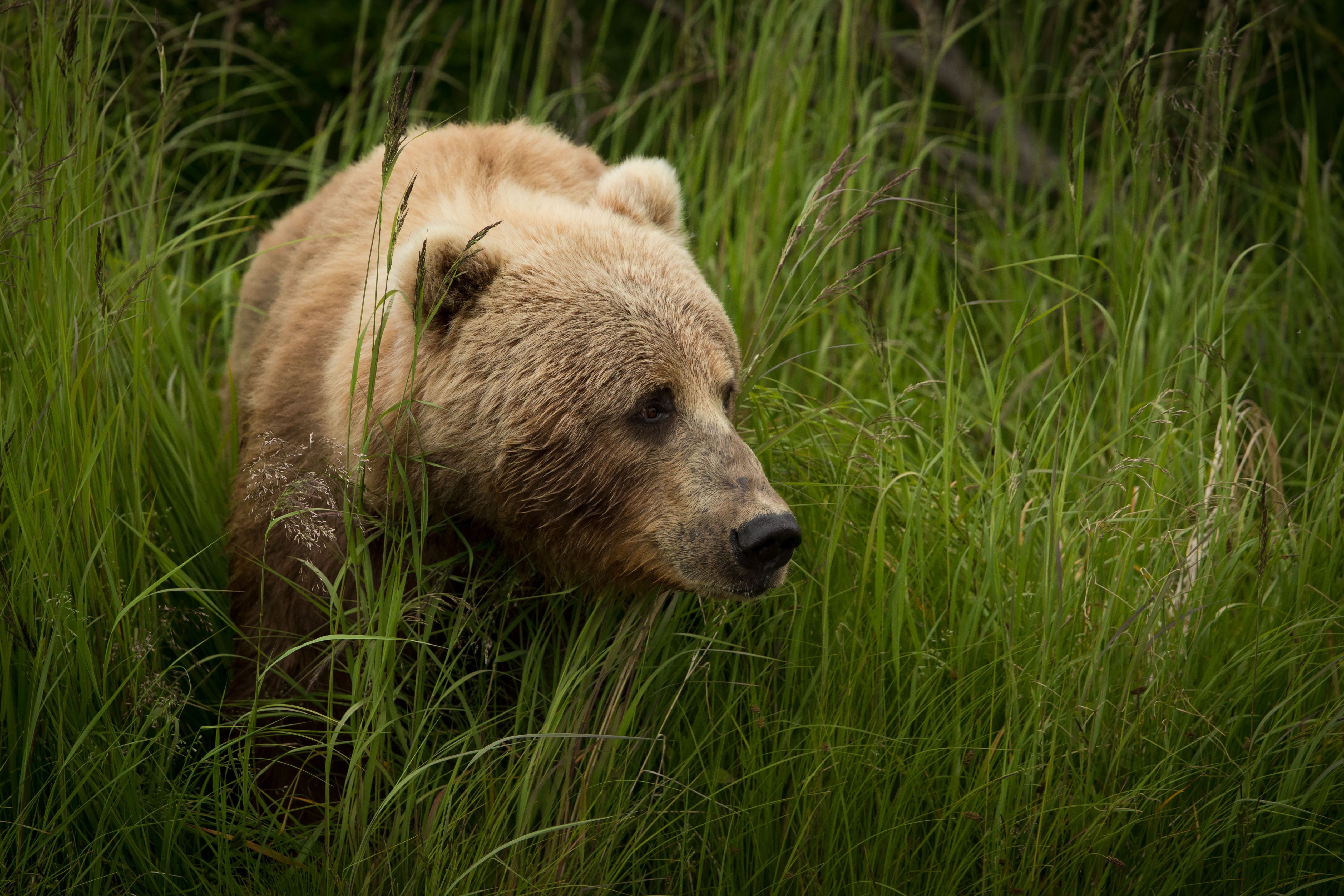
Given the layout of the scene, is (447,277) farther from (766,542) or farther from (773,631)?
(773,631)

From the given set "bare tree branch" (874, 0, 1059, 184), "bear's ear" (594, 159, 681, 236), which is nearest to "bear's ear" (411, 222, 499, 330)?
"bear's ear" (594, 159, 681, 236)

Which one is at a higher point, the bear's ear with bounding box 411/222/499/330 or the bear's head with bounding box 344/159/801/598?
the bear's ear with bounding box 411/222/499/330

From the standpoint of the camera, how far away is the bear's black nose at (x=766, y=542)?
2.56 metres

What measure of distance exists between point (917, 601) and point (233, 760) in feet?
6.27

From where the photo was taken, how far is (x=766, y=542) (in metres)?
2.57

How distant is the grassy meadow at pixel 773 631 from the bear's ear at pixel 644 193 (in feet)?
1.67

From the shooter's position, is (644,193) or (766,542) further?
(644,193)

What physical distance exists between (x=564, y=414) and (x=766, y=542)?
621mm

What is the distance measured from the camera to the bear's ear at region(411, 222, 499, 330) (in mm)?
2592

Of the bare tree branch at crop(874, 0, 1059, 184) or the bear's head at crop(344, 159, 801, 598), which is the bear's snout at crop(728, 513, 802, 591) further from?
the bare tree branch at crop(874, 0, 1059, 184)

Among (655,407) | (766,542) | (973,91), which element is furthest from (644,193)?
(973,91)

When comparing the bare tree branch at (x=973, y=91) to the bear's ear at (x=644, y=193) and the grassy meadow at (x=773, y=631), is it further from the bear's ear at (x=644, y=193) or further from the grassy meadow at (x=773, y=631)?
the bear's ear at (x=644, y=193)

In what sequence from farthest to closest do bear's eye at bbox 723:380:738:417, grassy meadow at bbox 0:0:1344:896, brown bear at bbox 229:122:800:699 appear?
bear's eye at bbox 723:380:738:417 → brown bear at bbox 229:122:800:699 → grassy meadow at bbox 0:0:1344:896

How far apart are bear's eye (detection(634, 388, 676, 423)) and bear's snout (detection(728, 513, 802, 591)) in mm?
403
